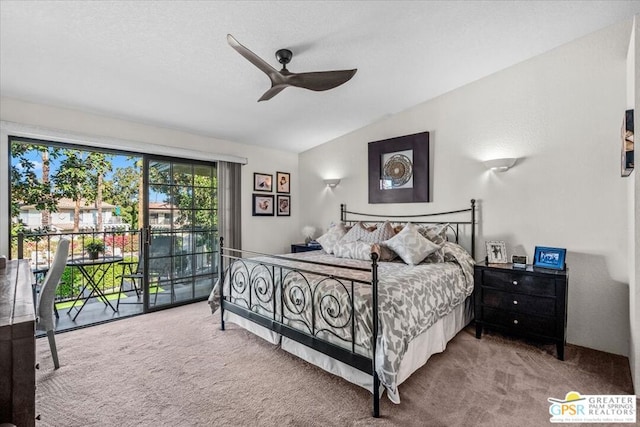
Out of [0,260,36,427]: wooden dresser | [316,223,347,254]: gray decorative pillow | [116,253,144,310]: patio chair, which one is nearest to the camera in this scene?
[0,260,36,427]: wooden dresser

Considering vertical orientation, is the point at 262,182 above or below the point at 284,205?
above

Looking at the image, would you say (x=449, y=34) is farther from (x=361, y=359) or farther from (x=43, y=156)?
(x=43, y=156)

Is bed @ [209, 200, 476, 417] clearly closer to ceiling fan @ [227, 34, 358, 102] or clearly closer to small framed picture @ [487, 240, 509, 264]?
small framed picture @ [487, 240, 509, 264]

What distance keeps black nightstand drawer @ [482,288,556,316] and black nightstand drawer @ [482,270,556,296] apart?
5 centimetres

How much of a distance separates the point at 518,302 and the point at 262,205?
366 cm

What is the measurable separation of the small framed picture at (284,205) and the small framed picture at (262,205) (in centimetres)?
17

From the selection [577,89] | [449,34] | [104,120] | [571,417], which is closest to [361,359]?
[571,417]

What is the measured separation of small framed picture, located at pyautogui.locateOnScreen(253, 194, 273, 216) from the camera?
196 inches

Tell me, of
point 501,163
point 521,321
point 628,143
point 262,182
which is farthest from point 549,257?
Result: point 262,182

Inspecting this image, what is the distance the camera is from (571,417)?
1.94 metres

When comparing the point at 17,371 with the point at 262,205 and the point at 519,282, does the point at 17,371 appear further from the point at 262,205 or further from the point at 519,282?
the point at 262,205

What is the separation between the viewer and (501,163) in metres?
3.26

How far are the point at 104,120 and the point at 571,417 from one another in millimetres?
4918

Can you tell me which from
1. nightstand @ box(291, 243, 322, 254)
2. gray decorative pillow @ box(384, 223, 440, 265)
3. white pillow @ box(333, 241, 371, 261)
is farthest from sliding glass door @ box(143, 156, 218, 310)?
gray decorative pillow @ box(384, 223, 440, 265)
